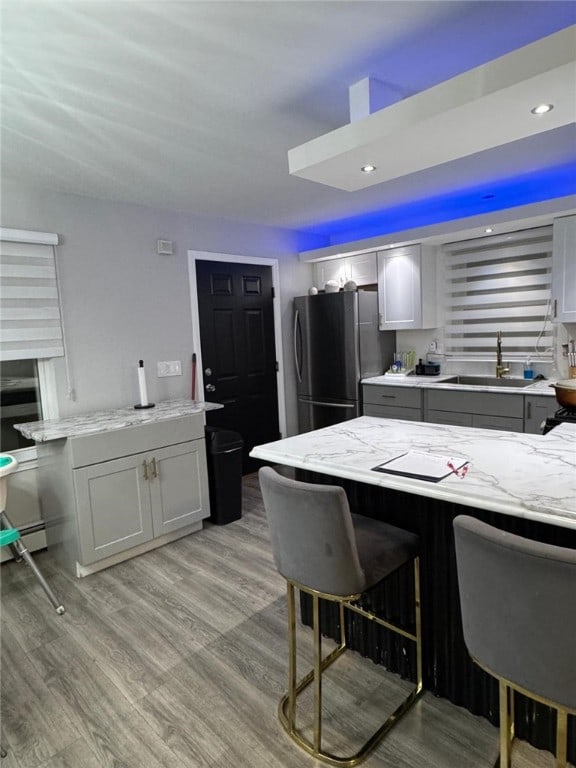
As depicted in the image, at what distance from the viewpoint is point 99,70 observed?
1842 mm

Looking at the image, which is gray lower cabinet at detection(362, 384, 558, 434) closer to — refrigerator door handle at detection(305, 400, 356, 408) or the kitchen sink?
refrigerator door handle at detection(305, 400, 356, 408)

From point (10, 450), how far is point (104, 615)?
142cm

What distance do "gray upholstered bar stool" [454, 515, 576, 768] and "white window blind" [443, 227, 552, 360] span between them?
334 cm

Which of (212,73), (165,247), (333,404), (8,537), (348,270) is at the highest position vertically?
(212,73)

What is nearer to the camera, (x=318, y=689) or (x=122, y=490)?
(x=318, y=689)

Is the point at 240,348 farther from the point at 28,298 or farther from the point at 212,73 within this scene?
the point at 212,73

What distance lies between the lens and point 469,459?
5.49ft

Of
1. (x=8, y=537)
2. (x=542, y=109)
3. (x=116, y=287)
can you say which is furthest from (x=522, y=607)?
(x=116, y=287)

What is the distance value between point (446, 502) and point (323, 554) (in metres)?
0.58

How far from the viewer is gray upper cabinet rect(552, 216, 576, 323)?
345 centimetres

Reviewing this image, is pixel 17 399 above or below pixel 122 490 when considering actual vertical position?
above

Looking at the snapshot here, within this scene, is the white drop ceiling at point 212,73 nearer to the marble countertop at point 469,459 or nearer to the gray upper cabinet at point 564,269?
the gray upper cabinet at point 564,269

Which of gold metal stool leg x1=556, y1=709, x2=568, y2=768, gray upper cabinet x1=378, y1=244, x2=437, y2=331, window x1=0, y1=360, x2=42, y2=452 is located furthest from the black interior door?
gold metal stool leg x1=556, y1=709, x2=568, y2=768

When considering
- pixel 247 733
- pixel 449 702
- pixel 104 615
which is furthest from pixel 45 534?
pixel 449 702
